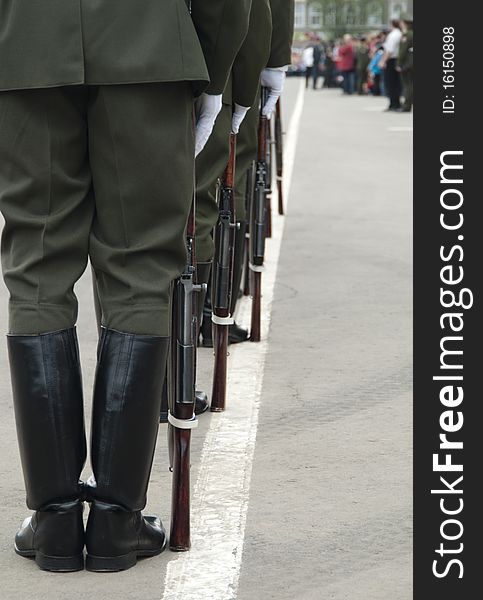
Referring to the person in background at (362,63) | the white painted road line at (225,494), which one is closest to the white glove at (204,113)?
the white painted road line at (225,494)

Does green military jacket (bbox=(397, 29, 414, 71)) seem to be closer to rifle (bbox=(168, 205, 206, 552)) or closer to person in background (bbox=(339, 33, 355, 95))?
person in background (bbox=(339, 33, 355, 95))

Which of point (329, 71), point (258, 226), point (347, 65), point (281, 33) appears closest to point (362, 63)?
point (347, 65)

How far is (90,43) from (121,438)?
88 cm

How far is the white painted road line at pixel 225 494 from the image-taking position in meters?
3.23

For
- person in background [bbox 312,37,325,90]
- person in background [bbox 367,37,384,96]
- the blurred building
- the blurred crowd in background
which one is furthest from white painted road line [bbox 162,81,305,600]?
the blurred building

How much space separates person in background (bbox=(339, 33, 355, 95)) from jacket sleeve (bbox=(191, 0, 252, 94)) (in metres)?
41.4

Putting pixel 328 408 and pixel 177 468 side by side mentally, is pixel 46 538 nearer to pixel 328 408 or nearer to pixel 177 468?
pixel 177 468

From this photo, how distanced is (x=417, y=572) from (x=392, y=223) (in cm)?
704

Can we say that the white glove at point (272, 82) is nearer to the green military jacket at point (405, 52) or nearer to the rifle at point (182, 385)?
the rifle at point (182, 385)

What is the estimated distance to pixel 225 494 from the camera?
3.86 meters

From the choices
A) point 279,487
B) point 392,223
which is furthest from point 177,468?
point 392,223

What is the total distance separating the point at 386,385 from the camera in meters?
5.21

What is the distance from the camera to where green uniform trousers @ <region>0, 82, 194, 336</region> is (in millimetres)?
3146

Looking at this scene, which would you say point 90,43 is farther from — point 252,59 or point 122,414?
point 252,59
